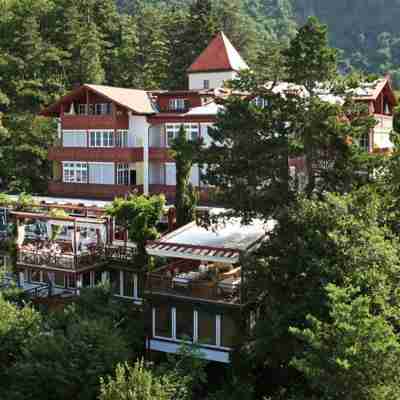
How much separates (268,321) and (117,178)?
24.7 metres

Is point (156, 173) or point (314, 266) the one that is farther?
point (156, 173)

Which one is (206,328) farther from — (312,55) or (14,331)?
(312,55)

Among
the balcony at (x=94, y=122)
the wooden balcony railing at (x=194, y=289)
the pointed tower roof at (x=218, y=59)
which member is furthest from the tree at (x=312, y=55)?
the pointed tower roof at (x=218, y=59)

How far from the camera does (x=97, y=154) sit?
45.3 m

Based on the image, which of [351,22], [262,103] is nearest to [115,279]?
[262,103]

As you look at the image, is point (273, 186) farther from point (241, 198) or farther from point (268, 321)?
point (268, 321)

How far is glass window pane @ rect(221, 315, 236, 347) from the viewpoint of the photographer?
2569cm

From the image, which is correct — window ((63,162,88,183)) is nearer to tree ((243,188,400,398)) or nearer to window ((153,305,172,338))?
window ((153,305,172,338))

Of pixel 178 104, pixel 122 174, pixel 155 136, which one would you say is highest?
pixel 178 104

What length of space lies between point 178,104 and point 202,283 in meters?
22.1

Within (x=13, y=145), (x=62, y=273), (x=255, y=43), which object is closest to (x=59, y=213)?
(x=62, y=273)

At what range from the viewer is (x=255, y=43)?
281 ft

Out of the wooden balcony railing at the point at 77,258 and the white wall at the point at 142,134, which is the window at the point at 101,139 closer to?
the white wall at the point at 142,134

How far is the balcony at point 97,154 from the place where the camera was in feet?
145
